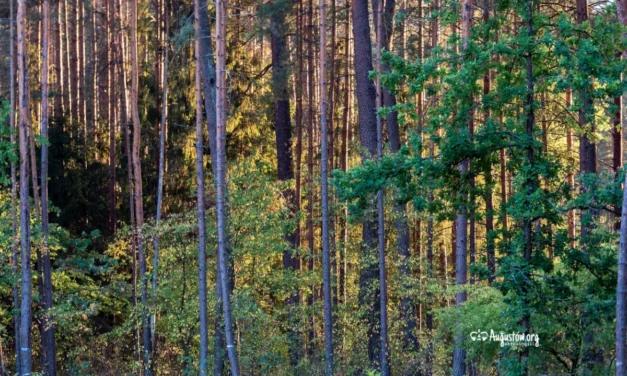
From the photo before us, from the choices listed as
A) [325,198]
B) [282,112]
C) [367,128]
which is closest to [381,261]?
[325,198]

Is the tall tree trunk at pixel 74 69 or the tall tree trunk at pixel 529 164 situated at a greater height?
the tall tree trunk at pixel 74 69

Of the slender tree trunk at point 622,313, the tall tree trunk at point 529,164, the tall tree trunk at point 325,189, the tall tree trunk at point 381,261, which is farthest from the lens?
the tall tree trunk at point 381,261

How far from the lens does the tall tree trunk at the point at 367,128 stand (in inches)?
776

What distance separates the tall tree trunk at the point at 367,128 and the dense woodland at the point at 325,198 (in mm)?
56

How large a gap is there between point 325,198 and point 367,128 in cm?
312

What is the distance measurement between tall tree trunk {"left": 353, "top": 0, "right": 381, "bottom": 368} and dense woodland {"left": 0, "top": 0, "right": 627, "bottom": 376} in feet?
0.18

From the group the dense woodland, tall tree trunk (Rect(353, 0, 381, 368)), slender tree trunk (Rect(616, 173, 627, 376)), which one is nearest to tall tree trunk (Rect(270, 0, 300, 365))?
the dense woodland

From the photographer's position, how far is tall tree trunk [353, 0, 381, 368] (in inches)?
776

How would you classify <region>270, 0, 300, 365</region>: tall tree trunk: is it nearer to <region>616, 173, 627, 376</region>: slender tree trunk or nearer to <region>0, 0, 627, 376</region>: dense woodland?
Result: <region>0, 0, 627, 376</region>: dense woodland

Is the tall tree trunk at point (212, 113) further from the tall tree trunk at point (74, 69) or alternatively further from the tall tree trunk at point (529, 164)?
the tall tree trunk at point (74, 69)

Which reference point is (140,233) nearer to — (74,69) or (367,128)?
(367,128)

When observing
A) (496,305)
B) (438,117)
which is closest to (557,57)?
(438,117)

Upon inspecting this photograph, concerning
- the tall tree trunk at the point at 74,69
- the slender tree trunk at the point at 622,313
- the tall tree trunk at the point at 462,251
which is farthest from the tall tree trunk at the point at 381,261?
the tall tree trunk at the point at 74,69

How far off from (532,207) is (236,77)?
1612 cm
